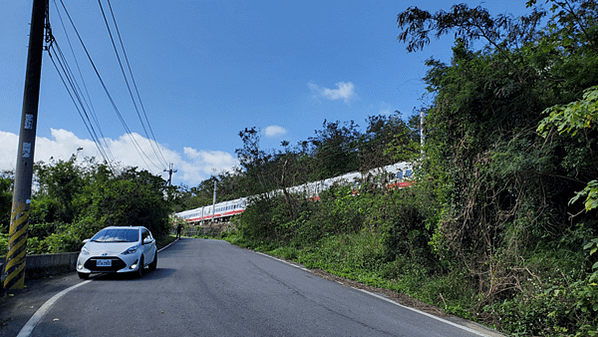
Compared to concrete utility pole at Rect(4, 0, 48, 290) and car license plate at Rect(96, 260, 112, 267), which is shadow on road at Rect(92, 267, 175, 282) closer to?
Result: car license plate at Rect(96, 260, 112, 267)

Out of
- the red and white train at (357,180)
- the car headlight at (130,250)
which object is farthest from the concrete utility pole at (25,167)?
the red and white train at (357,180)

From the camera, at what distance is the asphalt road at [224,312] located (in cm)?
489

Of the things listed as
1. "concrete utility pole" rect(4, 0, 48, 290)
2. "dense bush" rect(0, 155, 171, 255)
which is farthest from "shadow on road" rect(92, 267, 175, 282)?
"dense bush" rect(0, 155, 171, 255)

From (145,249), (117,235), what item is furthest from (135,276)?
(117,235)

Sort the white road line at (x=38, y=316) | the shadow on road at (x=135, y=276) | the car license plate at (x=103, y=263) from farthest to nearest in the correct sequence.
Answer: the shadow on road at (x=135, y=276) → the car license plate at (x=103, y=263) → the white road line at (x=38, y=316)

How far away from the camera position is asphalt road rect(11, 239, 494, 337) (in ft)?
→ 16.1

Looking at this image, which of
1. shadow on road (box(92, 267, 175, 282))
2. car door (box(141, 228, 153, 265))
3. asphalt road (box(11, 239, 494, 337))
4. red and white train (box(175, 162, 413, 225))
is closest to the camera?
asphalt road (box(11, 239, 494, 337))

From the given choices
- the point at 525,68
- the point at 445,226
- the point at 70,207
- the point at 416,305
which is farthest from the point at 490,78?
the point at 70,207

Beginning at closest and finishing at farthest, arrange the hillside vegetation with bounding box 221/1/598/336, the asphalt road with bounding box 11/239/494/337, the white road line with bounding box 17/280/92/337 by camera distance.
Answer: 1. the white road line with bounding box 17/280/92/337
2. the asphalt road with bounding box 11/239/494/337
3. the hillside vegetation with bounding box 221/1/598/336

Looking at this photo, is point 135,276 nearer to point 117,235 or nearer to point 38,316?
point 117,235

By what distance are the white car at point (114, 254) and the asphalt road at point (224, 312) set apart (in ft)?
1.23

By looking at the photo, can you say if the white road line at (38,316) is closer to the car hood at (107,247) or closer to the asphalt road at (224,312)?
the asphalt road at (224,312)

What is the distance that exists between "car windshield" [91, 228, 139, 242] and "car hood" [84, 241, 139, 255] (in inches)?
13.5

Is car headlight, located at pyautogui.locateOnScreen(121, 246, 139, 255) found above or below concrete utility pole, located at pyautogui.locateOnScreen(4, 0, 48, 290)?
below
